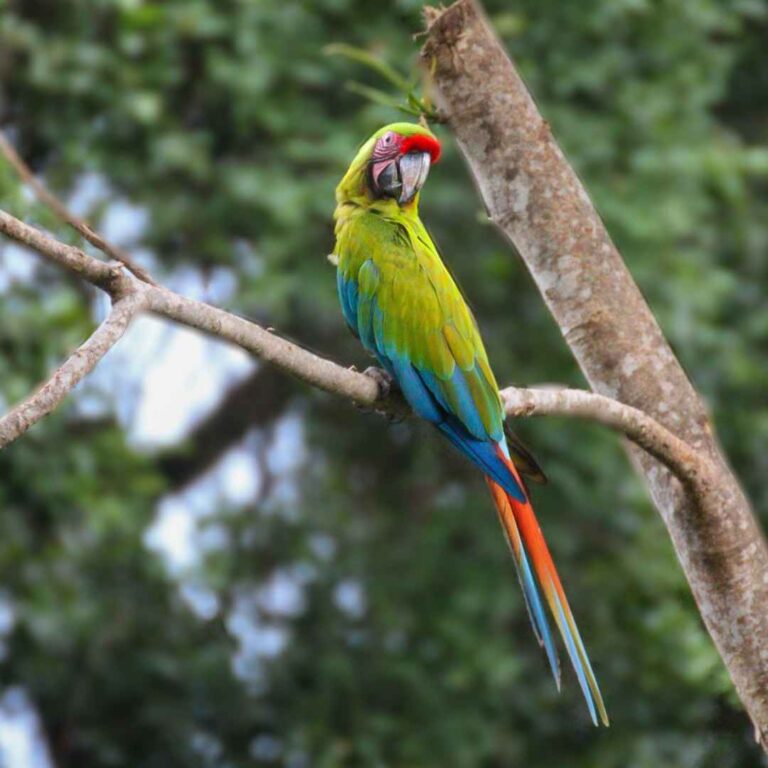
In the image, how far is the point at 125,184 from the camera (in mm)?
4453

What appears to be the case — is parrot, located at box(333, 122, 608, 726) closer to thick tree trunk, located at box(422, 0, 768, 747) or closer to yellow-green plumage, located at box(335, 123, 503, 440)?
yellow-green plumage, located at box(335, 123, 503, 440)

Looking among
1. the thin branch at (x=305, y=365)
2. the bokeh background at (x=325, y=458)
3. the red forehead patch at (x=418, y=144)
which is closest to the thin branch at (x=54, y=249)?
the thin branch at (x=305, y=365)

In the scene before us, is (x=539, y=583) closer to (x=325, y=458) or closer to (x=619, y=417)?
(x=619, y=417)

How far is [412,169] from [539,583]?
0.88m

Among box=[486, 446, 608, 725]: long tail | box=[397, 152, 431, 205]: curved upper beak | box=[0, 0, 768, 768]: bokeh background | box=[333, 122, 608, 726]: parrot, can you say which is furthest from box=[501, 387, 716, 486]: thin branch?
box=[0, 0, 768, 768]: bokeh background

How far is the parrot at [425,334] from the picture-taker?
231cm

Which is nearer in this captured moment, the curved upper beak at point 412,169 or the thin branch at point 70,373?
the thin branch at point 70,373

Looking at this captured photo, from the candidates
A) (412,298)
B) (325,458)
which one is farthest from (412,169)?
→ (325,458)

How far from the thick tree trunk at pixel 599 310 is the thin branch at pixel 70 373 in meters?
0.92

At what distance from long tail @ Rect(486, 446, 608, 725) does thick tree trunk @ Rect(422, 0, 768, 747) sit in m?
0.21

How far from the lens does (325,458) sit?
5.02 metres

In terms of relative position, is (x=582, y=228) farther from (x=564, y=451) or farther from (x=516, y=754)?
(x=516, y=754)

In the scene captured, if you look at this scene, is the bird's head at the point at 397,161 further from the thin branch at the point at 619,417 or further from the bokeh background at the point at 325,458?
the bokeh background at the point at 325,458

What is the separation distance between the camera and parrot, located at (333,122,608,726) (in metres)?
2.31
